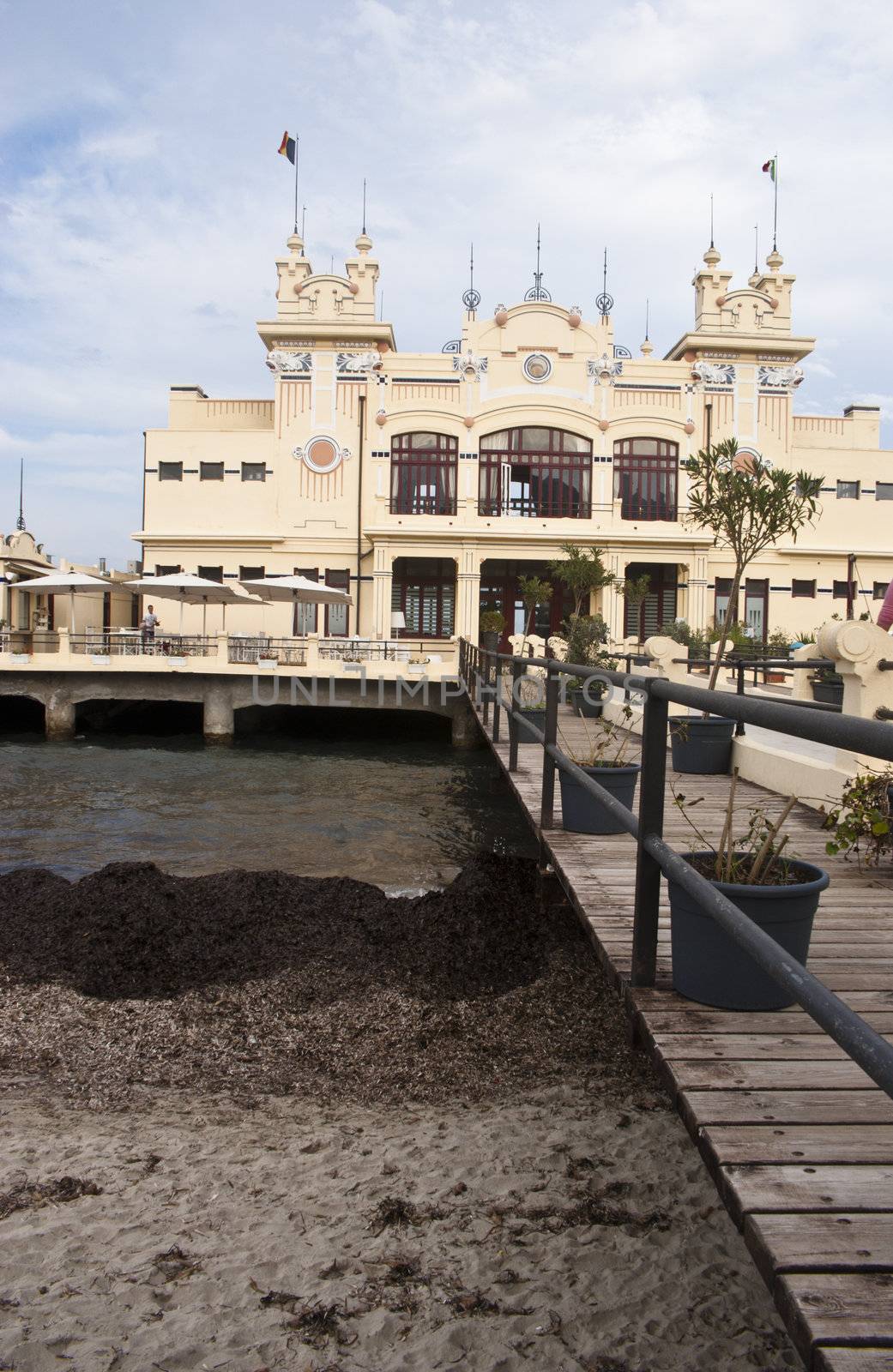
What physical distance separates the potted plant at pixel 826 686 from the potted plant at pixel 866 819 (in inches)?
164

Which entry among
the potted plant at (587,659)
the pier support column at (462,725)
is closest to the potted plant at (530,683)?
the potted plant at (587,659)

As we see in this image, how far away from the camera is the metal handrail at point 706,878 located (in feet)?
5.08

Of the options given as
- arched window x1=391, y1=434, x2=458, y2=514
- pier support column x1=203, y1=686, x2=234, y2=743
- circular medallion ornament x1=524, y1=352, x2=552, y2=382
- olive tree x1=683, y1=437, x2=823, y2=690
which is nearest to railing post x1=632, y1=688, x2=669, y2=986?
olive tree x1=683, y1=437, x2=823, y2=690

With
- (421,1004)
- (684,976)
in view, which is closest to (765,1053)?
(684,976)

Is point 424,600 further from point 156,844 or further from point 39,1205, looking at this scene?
point 39,1205

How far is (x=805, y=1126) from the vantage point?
225cm

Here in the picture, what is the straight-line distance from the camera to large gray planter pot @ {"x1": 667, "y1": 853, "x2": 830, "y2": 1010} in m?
2.75

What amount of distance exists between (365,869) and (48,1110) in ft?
20.2

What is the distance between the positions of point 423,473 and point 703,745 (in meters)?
22.4

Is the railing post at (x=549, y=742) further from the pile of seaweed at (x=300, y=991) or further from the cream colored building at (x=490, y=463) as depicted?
the cream colored building at (x=490, y=463)

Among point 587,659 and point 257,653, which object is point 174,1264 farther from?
point 257,653

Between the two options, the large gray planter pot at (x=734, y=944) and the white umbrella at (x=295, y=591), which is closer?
the large gray planter pot at (x=734, y=944)

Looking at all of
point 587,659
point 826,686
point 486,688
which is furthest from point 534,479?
point 826,686

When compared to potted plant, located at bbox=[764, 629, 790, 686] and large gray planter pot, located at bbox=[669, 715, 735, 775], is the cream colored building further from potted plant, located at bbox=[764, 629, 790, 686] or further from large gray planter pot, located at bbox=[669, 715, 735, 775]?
large gray planter pot, located at bbox=[669, 715, 735, 775]
